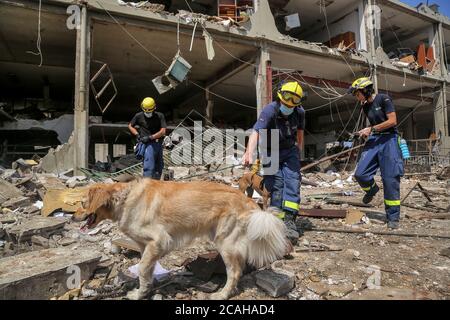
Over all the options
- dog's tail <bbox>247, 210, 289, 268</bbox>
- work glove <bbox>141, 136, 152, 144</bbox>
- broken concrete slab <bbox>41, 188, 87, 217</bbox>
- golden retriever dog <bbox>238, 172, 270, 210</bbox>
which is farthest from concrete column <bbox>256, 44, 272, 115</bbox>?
dog's tail <bbox>247, 210, 289, 268</bbox>

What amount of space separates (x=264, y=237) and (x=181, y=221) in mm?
665

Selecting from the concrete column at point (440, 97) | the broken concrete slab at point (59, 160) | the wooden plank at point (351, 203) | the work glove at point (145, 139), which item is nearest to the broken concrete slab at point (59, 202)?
the work glove at point (145, 139)

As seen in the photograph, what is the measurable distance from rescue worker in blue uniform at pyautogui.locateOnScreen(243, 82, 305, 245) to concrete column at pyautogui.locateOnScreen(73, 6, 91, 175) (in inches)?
240

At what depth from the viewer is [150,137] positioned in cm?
553

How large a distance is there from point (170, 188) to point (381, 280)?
1.97 metres

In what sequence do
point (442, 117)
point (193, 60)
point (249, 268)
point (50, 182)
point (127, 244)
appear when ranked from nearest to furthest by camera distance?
point (249, 268) → point (127, 244) → point (50, 182) → point (193, 60) → point (442, 117)

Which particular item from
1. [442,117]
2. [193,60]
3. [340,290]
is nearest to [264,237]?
[340,290]

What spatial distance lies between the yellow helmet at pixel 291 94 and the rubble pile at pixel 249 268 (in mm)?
1657

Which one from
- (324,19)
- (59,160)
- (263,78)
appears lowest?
(59,160)

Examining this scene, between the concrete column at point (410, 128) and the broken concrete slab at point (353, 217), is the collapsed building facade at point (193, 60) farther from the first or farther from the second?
the broken concrete slab at point (353, 217)

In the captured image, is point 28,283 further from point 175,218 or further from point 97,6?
point 97,6

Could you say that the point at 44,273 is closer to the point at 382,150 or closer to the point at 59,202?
the point at 59,202

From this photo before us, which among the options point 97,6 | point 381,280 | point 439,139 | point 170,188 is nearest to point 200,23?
point 97,6

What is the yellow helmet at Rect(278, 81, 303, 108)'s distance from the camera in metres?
3.56
